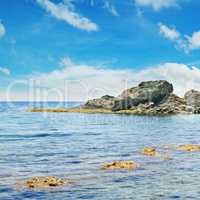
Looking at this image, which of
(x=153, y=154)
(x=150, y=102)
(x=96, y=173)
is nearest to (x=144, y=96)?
(x=150, y=102)

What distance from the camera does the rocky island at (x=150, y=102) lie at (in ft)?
549

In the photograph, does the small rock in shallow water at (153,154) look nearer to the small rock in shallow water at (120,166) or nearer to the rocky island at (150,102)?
the small rock in shallow water at (120,166)

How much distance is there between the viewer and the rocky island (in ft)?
549

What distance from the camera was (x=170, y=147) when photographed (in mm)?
57094

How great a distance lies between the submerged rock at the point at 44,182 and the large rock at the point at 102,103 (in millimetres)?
146243

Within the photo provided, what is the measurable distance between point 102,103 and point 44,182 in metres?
153

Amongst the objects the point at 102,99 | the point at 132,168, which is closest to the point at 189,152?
the point at 132,168

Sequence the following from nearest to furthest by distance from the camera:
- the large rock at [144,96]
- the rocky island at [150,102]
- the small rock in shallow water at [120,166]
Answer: the small rock in shallow water at [120,166], the rocky island at [150,102], the large rock at [144,96]

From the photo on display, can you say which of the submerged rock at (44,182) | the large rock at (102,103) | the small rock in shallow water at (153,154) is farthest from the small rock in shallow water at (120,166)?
the large rock at (102,103)

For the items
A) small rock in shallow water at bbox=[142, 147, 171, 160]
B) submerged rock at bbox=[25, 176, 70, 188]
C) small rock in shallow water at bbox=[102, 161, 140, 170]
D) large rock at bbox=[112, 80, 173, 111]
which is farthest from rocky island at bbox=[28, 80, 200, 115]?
submerged rock at bbox=[25, 176, 70, 188]

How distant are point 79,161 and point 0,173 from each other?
9795 millimetres

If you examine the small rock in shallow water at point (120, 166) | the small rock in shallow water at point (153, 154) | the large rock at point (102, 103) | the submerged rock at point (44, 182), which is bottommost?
the submerged rock at point (44, 182)

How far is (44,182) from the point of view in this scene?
31859 millimetres

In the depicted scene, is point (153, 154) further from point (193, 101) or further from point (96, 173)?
point (193, 101)
